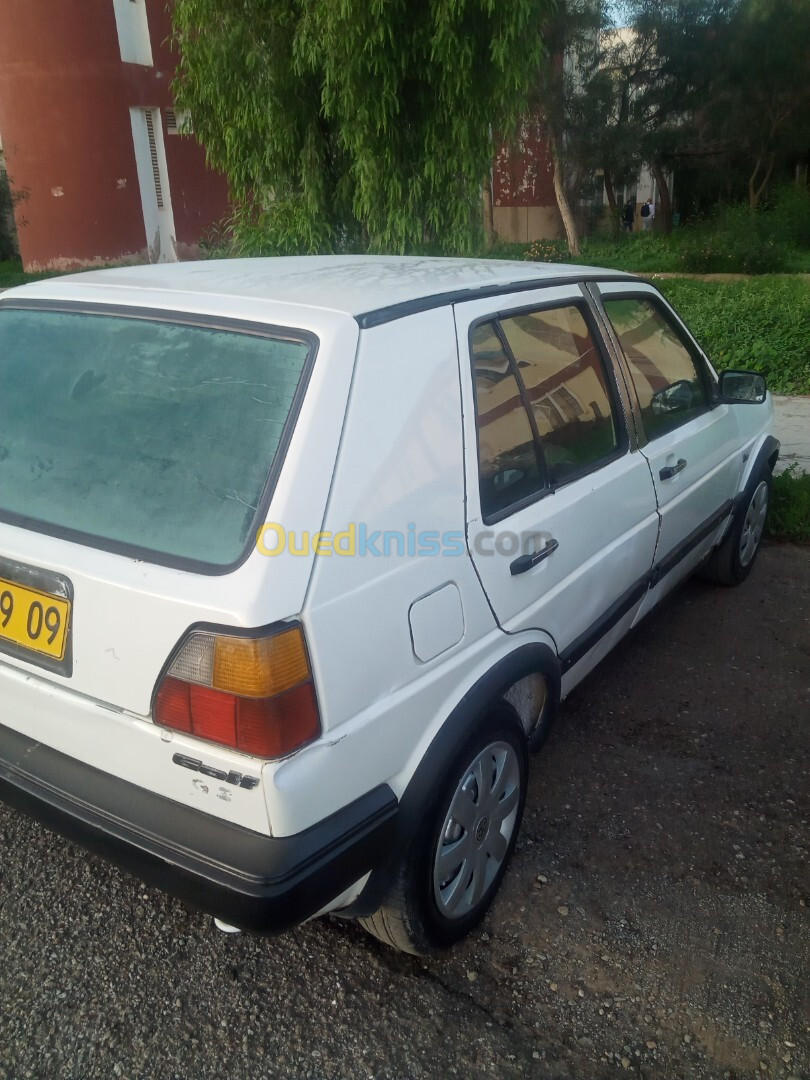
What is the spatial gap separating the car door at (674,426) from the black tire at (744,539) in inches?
12.4

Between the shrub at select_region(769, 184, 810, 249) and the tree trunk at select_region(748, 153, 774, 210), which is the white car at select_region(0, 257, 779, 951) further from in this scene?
the tree trunk at select_region(748, 153, 774, 210)

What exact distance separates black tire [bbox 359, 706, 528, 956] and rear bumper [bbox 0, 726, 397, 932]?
0.70 feet

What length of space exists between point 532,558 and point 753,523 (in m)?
2.83

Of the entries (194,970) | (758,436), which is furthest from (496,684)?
(758,436)

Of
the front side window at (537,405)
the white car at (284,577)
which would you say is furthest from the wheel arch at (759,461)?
the white car at (284,577)

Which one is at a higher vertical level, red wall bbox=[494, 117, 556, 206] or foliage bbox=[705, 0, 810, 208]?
foliage bbox=[705, 0, 810, 208]

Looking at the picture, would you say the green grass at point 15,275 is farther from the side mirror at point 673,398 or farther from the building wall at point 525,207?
the side mirror at point 673,398

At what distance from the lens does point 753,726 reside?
3.40 m

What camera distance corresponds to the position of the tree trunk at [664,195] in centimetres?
2594

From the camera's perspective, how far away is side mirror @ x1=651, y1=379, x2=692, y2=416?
3.34 meters

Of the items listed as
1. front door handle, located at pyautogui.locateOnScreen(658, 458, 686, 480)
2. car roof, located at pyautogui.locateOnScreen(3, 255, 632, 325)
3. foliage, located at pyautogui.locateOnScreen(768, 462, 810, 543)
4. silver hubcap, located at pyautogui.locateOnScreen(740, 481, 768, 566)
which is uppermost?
car roof, located at pyautogui.locateOnScreen(3, 255, 632, 325)

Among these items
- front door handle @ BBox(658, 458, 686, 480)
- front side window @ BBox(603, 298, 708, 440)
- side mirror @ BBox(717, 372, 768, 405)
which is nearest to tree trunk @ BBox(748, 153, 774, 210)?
side mirror @ BBox(717, 372, 768, 405)

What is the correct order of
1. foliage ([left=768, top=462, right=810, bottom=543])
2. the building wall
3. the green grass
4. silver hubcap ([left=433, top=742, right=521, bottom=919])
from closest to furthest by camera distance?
silver hubcap ([left=433, top=742, right=521, bottom=919]) < foliage ([left=768, top=462, right=810, bottom=543]) < the green grass < the building wall

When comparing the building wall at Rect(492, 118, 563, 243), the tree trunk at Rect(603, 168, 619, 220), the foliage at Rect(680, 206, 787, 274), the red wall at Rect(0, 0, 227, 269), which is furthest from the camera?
the building wall at Rect(492, 118, 563, 243)
